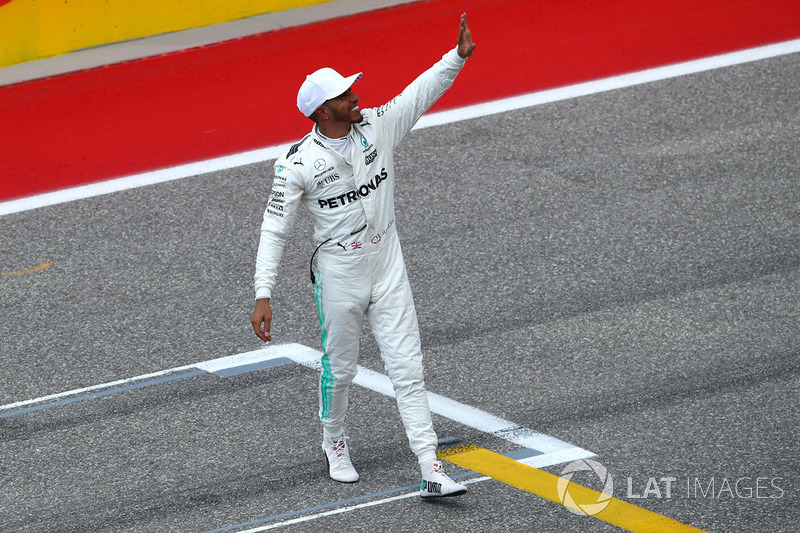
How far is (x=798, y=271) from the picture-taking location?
877 centimetres

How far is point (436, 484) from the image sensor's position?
6.35 meters

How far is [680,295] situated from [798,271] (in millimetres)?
968

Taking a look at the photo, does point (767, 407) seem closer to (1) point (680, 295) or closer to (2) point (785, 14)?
(1) point (680, 295)

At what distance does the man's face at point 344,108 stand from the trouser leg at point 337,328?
2.60 feet

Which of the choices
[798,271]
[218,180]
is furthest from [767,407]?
[218,180]

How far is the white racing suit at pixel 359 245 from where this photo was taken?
6371 mm

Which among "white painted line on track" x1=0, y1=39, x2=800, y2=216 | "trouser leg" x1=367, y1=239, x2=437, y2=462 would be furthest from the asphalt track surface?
"trouser leg" x1=367, y1=239, x2=437, y2=462

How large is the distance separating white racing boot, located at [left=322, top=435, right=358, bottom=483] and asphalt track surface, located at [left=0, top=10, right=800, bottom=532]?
0.21 feet

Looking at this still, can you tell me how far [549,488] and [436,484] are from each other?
2.17 ft

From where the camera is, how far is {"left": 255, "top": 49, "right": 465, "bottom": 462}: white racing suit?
20.9 ft

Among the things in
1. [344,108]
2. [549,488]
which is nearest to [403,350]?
[549,488]

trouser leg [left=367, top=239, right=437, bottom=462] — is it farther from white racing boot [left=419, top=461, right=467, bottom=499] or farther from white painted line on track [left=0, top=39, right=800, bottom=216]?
white painted line on track [left=0, top=39, right=800, bottom=216]

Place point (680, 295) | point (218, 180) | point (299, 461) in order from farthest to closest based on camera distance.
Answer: point (218, 180) → point (680, 295) → point (299, 461)

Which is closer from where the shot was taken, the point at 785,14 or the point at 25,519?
the point at 25,519
